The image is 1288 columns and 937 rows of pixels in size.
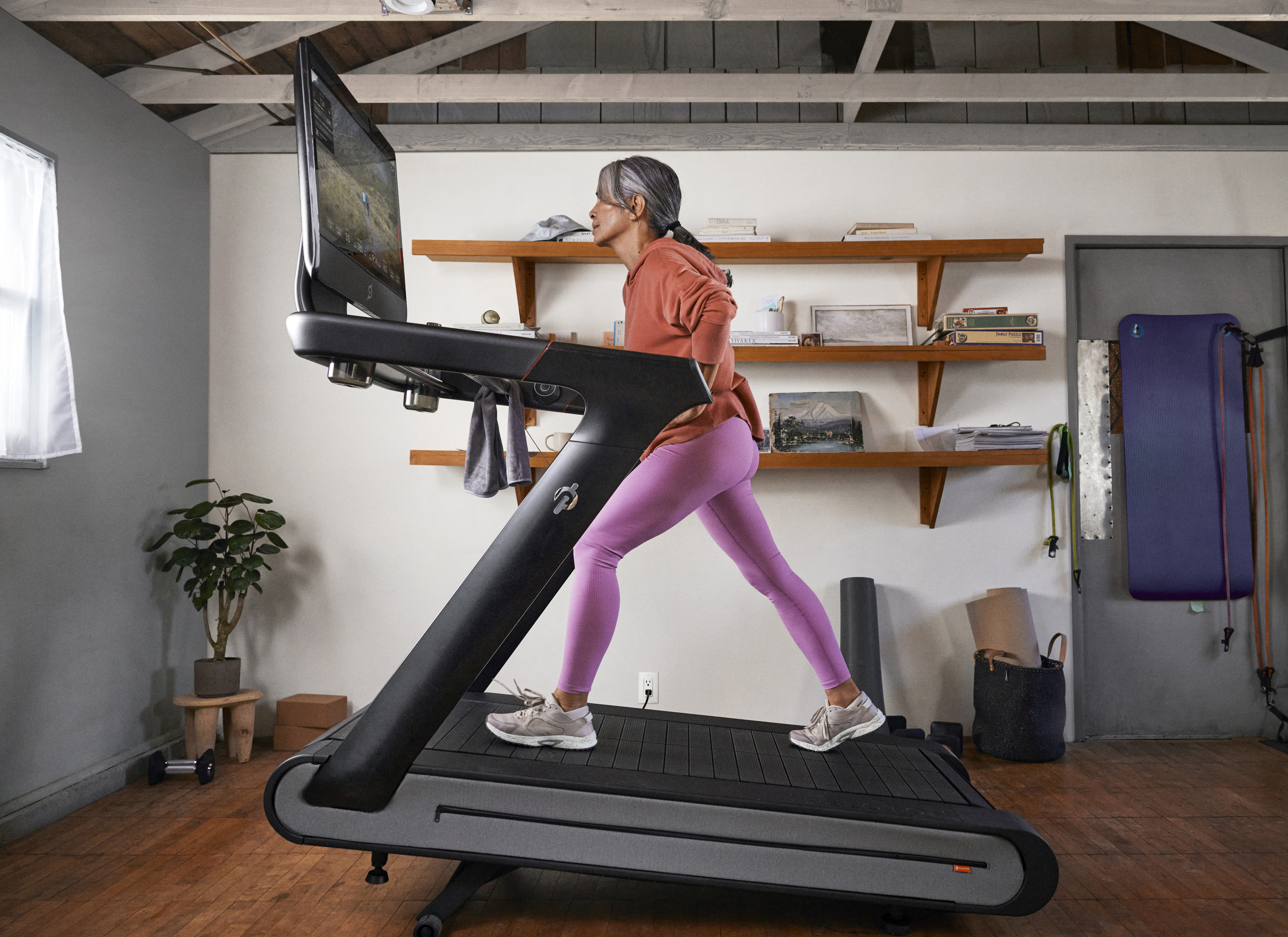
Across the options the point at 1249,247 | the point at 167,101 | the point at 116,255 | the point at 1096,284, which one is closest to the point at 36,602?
the point at 116,255

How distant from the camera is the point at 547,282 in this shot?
3.10 meters

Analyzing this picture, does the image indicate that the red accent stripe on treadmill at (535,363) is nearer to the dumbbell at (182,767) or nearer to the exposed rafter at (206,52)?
the dumbbell at (182,767)

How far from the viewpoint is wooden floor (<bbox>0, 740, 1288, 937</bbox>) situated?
1.60m

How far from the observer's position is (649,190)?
1807 mm

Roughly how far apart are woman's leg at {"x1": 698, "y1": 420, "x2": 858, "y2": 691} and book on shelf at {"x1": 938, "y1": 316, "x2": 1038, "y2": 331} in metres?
1.31

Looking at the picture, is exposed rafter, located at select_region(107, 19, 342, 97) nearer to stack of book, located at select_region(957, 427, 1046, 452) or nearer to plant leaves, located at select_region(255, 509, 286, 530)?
plant leaves, located at select_region(255, 509, 286, 530)

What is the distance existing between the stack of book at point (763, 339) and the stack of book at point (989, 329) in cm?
49

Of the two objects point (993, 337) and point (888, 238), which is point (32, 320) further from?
point (993, 337)

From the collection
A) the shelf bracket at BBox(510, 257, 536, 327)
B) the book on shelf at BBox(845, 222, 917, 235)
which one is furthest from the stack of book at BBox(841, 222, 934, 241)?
the shelf bracket at BBox(510, 257, 536, 327)

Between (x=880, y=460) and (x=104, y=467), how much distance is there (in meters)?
2.45

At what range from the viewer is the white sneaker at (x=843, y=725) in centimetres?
191

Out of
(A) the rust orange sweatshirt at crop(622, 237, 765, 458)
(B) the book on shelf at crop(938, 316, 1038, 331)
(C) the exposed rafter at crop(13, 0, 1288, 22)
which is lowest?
(A) the rust orange sweatshirt at crop(622, 237, 765, 458)

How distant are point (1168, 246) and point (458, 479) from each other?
9.19 ft

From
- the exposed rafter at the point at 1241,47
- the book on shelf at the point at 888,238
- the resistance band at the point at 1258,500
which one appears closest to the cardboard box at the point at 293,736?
the book on shelf at the point at 888,238
